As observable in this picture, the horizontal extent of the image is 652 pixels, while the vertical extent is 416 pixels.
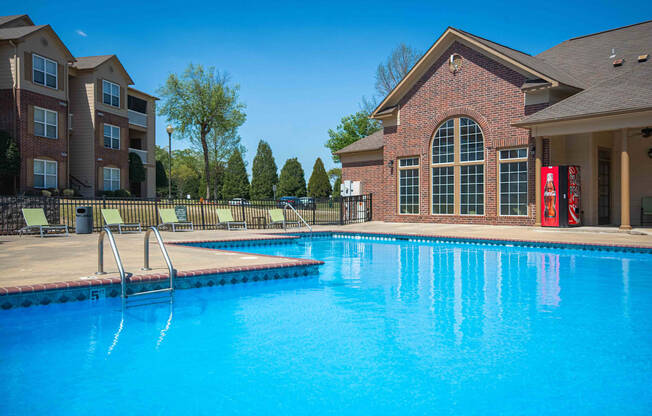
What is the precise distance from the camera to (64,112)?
2481cm

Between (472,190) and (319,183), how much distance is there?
136 ft

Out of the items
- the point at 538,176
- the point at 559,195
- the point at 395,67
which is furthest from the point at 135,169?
the point at 559,195

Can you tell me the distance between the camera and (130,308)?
6.08 metres

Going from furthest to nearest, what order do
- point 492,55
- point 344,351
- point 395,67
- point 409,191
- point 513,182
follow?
point 395,67
point 409,191
point 492,55
point 513,182
point 344,351

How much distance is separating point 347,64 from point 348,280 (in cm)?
2425

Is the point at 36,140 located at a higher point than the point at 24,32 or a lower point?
lower

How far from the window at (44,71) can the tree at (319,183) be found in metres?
37.6

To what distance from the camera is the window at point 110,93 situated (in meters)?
28.3

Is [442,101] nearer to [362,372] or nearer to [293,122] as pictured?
[362,372]

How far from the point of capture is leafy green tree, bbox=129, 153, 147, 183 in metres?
31.6

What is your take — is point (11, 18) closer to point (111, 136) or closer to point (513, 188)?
point (111, 136)

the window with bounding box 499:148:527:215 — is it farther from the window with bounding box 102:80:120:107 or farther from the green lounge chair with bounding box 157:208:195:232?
the window with bounding box 102:80:120:107

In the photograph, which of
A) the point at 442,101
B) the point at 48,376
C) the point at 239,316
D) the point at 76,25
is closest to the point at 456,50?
the point at 442,101

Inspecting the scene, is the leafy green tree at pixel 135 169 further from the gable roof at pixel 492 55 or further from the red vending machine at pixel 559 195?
the red vending machine at pixel 559 195
